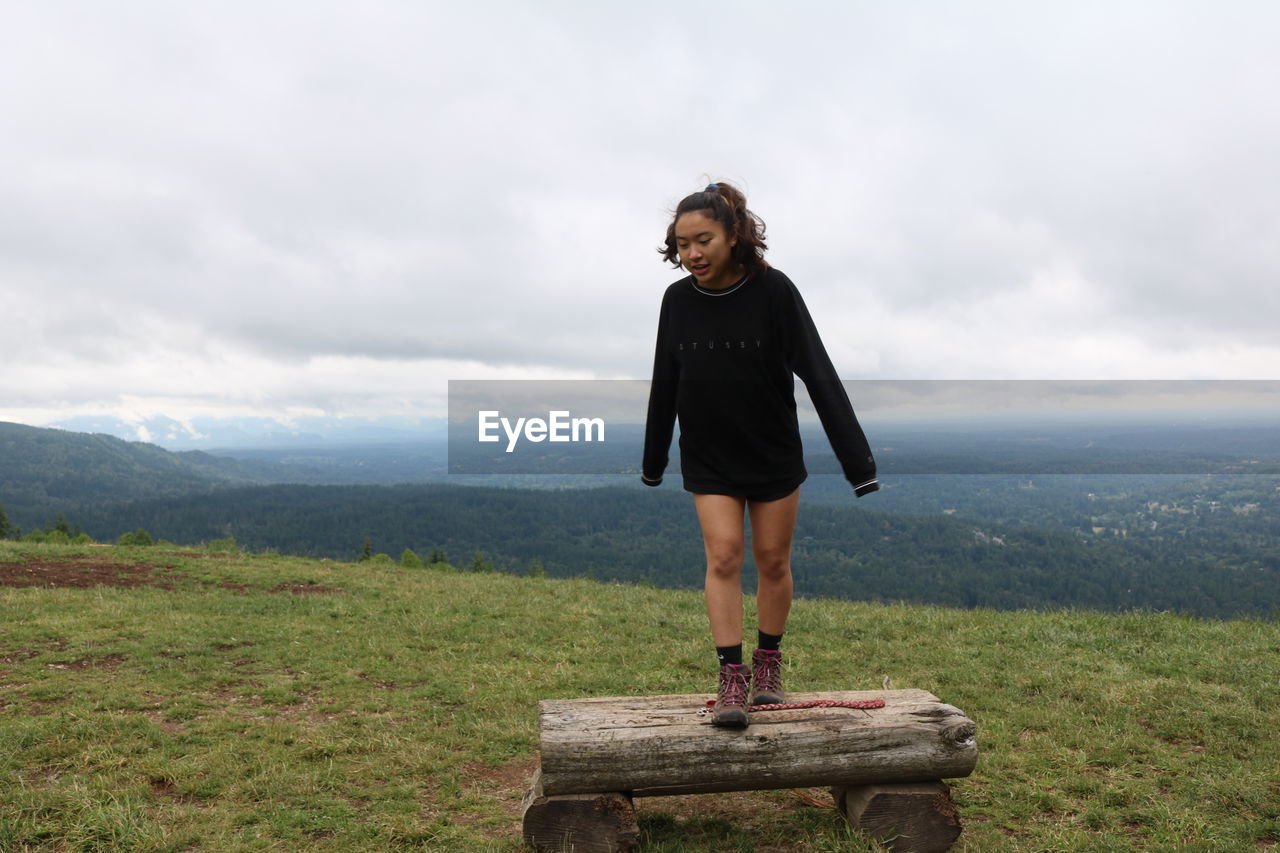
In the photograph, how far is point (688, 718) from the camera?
445 cm

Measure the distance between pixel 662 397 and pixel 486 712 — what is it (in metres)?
3.71

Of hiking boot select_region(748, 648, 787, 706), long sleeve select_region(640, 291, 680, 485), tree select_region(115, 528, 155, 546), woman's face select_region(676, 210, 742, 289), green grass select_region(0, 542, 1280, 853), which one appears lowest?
tree select_region(115, 528, 155, 546)

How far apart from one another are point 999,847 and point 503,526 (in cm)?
19564

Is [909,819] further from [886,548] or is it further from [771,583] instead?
[886,548]

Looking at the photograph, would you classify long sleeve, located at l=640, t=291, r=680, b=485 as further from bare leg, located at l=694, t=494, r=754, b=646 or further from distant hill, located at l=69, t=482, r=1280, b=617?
distant hill, located at l=69, t=482, r=1280, b=617

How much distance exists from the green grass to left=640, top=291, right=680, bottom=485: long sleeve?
230cm

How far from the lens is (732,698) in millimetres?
4383

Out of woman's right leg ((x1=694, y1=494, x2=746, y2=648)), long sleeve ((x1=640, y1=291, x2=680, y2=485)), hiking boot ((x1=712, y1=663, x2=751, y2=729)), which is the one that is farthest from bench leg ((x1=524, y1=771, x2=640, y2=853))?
long sleeve ((x1=640, y1=291, x2=680, y2=485))

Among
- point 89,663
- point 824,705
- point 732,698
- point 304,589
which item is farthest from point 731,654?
point 304,589

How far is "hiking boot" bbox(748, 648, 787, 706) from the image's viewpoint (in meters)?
4.89

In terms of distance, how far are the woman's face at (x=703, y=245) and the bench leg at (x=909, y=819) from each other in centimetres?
311

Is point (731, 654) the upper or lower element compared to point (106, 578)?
upper

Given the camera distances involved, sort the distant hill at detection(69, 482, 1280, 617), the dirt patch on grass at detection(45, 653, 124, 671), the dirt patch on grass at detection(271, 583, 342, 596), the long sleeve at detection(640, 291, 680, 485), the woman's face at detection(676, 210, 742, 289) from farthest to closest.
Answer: the distant hill at detection(69, 482, 1280, 617), the dirt patch on grass at detection(271, 583, 342, 596), the dirt patch on grass at detection(45, 653, 124, 671), the long sleeve at detection(640, 291, 680, 485), the woman's face at detection(676, 210, 742, 289)

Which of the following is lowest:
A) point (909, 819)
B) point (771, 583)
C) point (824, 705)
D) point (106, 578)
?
point (106, 578)
